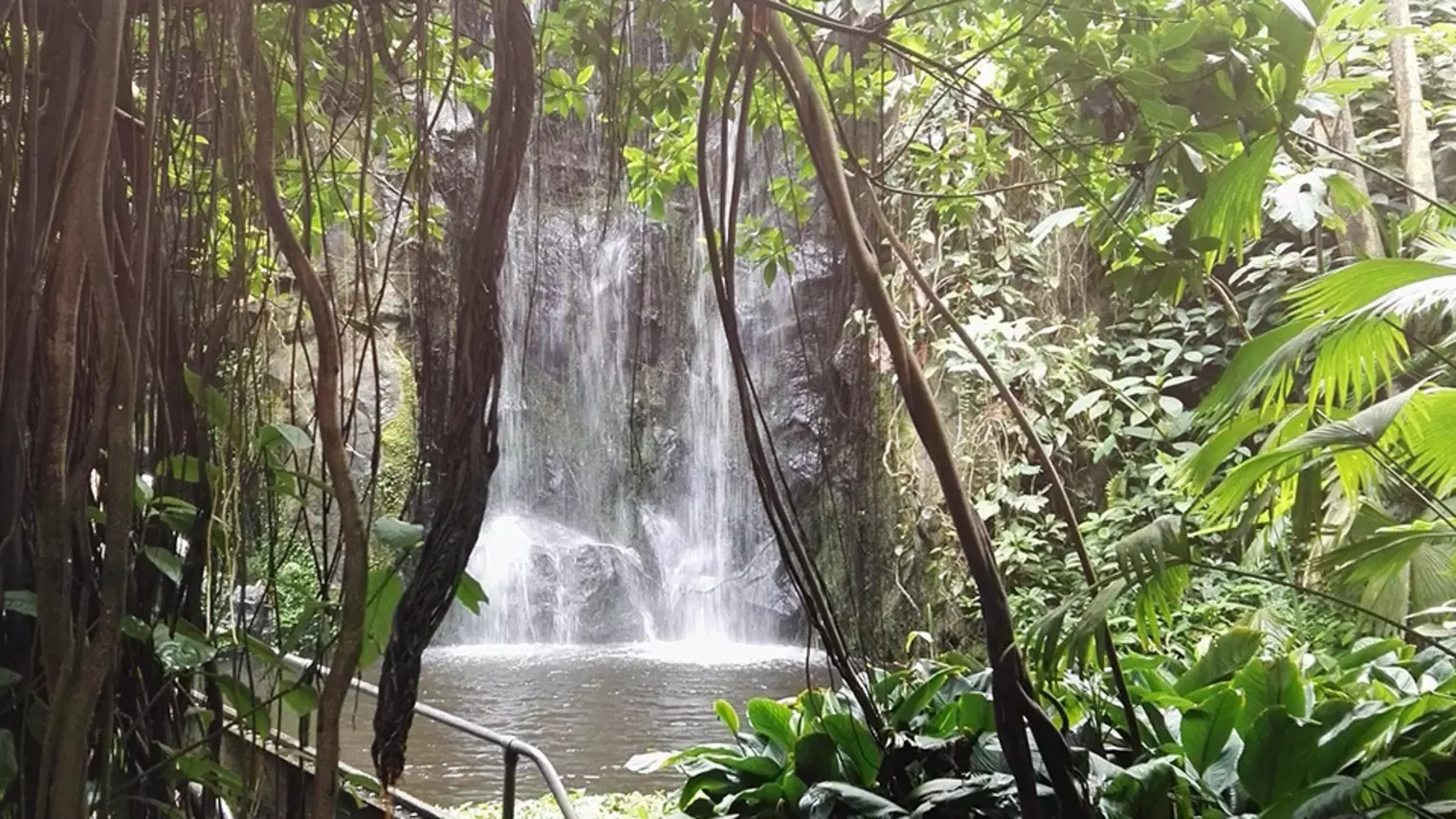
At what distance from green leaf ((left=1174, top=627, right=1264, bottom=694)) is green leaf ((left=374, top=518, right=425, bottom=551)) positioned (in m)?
2.15

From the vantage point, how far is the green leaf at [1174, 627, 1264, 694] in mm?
2703

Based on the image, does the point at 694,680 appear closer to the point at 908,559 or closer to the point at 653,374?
the point at 908,559

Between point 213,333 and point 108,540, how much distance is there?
1.46ft

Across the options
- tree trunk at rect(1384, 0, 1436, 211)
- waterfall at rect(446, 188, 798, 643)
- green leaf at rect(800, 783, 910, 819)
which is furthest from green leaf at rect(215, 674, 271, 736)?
waterfall at rect(446, 188, 798, 643)

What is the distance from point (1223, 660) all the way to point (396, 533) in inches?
87.9

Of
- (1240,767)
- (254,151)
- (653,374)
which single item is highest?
(653,374)

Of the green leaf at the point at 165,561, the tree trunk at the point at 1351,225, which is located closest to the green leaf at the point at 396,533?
the green leaf at the point at 165,561

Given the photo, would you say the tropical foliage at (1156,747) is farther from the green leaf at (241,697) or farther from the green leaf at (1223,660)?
the green leaf at (241,697)

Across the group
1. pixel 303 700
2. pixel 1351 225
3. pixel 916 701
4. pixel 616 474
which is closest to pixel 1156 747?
pixel 916 701

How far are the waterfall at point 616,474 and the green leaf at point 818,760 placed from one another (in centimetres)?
758

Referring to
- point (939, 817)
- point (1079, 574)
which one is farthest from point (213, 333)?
point (1079, 574)

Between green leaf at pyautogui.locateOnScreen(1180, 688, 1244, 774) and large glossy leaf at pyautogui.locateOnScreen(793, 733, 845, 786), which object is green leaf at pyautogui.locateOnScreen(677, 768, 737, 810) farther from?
green leaf at pyautogui.locateOnScreen(1180, 688, 1244, 774)

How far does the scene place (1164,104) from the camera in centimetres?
155

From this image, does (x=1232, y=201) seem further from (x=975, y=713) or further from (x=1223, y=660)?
(x=1223, y=660)
